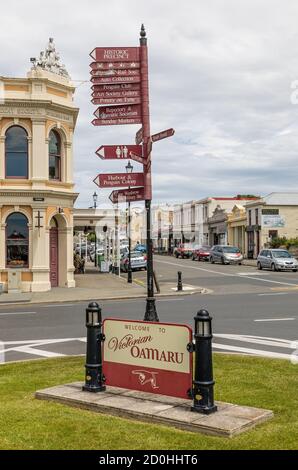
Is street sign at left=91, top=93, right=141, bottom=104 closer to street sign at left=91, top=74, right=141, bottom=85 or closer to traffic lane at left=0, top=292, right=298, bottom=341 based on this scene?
street sign at left=91, top=74, right=141, bottom=85

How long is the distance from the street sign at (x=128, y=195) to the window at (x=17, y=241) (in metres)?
15.4

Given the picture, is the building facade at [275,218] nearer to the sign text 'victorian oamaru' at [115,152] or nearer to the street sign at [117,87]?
the street sign at [117,87]

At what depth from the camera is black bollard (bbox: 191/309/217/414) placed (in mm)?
6227

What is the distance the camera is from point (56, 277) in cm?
2792

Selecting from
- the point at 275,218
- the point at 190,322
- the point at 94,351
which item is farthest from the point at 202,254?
the point at 94,351

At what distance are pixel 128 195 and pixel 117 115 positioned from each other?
60.2 inches

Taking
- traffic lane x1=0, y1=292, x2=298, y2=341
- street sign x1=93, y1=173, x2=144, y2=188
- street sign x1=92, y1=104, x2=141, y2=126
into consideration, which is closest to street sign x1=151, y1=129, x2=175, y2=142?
street sign x1=92, y1=104, x2=141, y2=126

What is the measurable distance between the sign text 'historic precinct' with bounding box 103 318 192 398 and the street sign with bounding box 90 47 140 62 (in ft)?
18.8

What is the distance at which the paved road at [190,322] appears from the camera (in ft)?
36.8

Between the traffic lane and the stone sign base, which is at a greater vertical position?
the stone sign base

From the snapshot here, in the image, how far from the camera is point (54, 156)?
88.9 ft

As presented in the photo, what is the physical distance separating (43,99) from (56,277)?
27.0 feet
